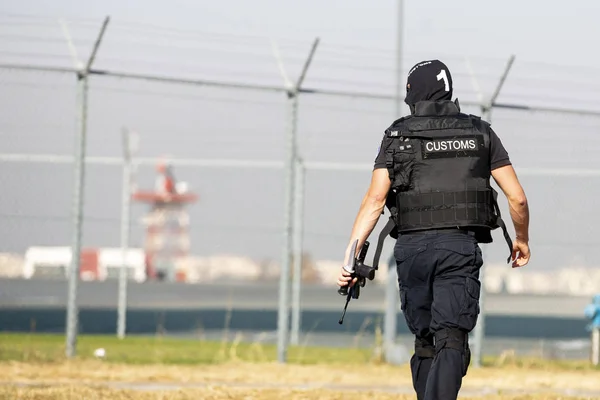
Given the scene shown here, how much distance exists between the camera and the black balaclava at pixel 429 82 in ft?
19.6

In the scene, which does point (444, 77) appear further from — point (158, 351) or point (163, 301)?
point (163, 301)

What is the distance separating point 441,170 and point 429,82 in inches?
17.1

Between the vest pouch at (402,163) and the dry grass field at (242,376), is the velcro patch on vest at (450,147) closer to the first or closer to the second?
the vest pouch at (402,163)

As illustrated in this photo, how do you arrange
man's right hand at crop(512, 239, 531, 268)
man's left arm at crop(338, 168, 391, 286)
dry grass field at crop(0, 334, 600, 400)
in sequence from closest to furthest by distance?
man's left arm at crop(338, 168, 391, 286) < man's right hand at crop(512, 239, 531, 268) < dry grass field at crop(0, 334, 600, 400)

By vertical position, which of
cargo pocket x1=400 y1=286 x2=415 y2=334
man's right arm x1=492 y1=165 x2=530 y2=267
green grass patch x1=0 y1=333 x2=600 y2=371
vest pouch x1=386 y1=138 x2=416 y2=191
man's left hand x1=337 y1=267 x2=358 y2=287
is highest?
vest pouch x1=386 y1=138 x2=416 y2=191

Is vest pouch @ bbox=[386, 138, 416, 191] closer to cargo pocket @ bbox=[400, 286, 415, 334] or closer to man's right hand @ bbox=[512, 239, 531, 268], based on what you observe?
cargo pocket @ bbox=[400, 286, 415, 334]

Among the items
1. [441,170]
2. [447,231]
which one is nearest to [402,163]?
[441,170]

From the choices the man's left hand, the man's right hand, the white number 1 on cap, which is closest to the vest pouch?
the white number 1 on cap

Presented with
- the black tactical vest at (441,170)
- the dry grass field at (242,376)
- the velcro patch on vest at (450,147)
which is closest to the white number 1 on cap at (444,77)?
the black tactical vest at (441,170)

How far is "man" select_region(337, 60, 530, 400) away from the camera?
582 cm

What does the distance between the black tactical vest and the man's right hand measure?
0.83 feet

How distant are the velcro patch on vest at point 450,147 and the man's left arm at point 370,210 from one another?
24 cm

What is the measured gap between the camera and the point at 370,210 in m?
5.93

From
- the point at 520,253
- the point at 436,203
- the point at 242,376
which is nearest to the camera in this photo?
the point at 436,203
